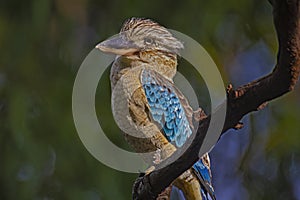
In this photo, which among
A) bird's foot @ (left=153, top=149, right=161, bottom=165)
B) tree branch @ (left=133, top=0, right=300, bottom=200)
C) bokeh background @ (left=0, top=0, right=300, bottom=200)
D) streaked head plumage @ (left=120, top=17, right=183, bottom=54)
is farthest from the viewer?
Answer: bokeh background @ (left=0, top=0, right=300, bottom=200)

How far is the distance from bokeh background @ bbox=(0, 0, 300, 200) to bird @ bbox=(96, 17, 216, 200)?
1.85 ft

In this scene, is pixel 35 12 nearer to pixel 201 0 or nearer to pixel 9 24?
pixel 9 24

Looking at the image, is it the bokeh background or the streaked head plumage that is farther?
the bokeh background

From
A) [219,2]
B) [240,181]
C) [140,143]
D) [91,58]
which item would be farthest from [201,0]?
[140,143]

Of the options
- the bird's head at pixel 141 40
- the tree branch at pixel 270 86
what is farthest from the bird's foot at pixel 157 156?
the tree branch at pixel 270 86

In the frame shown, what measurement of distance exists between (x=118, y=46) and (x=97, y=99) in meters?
0.76

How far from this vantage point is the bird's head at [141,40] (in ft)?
5.08

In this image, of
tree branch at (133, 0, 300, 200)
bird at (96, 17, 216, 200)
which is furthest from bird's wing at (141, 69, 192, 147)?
tree branch at (133, 0, 300, 200)

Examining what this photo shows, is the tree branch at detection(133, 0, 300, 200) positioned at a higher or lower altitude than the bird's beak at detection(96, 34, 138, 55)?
higher

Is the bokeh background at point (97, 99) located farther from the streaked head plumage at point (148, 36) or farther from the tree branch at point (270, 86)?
the tree branch at point (270, 86)

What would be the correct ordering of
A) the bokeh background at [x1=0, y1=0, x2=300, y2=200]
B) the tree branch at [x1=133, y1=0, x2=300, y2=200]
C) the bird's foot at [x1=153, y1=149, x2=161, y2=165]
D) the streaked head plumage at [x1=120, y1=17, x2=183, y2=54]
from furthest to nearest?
the bokeh background at [x1=0, y1=0, x2=300, y2=200] → the streaked head plumage at [x1=120, y1=17, x2=183, y2=54] → the bird's foot at [x1=153, y1=149, x2=161, y2=165] → the tree branch at [x1=133, y1=0, x2=300, y2=200]

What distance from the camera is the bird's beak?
1512mm

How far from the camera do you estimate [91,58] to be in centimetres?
217

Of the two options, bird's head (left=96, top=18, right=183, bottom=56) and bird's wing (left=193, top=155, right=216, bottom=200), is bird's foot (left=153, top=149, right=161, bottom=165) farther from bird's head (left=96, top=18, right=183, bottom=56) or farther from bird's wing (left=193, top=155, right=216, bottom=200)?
bird's head (left=96, top=18, right=183, bottom=56)
